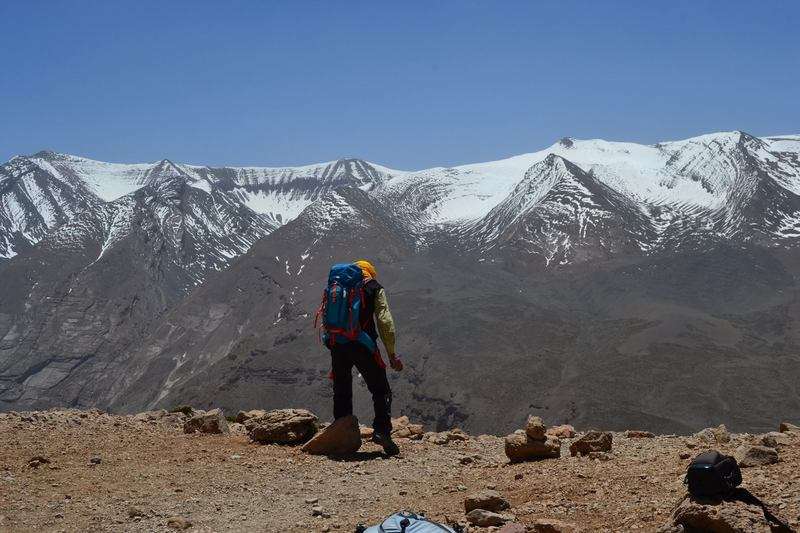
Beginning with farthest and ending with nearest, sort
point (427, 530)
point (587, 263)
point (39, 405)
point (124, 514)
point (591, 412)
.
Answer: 1. point (39, 405)
2. point (587, 263)
3. point (591, 412)
4. point (124, 514)
5. point (427, 530)

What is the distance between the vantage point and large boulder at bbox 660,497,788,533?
5.91m

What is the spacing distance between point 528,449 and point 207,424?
492 cm

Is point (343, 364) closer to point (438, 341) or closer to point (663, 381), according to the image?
point (663, 381)

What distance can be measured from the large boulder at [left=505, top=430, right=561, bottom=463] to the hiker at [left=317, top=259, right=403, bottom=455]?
1587mm

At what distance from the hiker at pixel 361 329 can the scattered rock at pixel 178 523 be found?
3.69 meters

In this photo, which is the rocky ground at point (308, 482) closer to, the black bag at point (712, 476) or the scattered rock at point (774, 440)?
the scattered rock at point (774, 440)

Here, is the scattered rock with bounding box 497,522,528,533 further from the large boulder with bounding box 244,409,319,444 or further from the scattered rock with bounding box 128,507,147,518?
the large boulder with bounding box 244,409,319,444

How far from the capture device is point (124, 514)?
7.78 metres

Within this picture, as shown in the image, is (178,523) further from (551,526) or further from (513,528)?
(551,526)

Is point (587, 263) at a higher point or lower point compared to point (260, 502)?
higher

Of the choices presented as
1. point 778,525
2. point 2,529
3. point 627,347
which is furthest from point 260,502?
point 627,347

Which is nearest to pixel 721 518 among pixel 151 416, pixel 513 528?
pixel 513 528

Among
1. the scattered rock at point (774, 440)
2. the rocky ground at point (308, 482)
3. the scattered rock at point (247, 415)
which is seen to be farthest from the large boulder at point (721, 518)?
the scattered rock at point (247, 415)

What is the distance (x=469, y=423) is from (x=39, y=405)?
13911cm
